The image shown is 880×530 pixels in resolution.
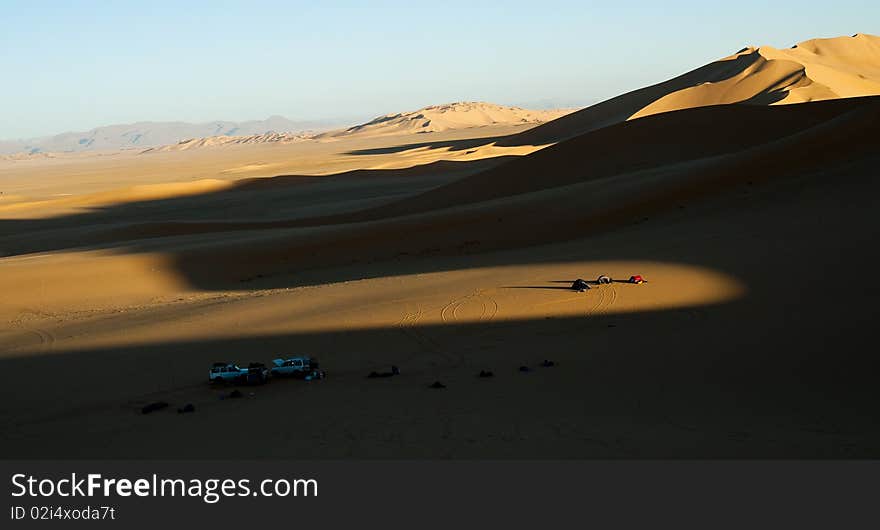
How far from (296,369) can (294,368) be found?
0.03 metres

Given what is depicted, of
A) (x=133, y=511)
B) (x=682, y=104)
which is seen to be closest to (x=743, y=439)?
(x=133, y=511)

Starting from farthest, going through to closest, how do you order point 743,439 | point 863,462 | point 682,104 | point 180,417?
1. point 682,104
2. point 180,417
3. point 743,439
4. point 863,462

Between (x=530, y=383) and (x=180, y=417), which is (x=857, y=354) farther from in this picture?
(x=180, y=417)

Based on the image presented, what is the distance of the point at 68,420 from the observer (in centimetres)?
885

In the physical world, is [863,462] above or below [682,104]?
below

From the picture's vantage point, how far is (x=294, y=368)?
9938mm

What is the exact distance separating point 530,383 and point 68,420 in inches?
186

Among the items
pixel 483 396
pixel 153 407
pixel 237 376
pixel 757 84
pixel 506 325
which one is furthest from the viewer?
pixel 757 84

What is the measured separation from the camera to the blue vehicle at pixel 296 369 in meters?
9.92

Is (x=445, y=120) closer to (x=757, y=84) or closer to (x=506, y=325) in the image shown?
(x=757, y=84)

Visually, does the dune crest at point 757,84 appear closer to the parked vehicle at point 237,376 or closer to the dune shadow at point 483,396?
the dune shadow at point 483,396

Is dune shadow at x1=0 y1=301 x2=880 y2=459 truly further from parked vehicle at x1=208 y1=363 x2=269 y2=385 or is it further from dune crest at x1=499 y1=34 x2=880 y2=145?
dune crest at x1=499 y1=34 x2=880 y2=145

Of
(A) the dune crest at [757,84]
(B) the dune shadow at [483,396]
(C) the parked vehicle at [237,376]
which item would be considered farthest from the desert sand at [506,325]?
(A) the dune crest at [757,84]

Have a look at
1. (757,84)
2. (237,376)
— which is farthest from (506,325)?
(757,84)
